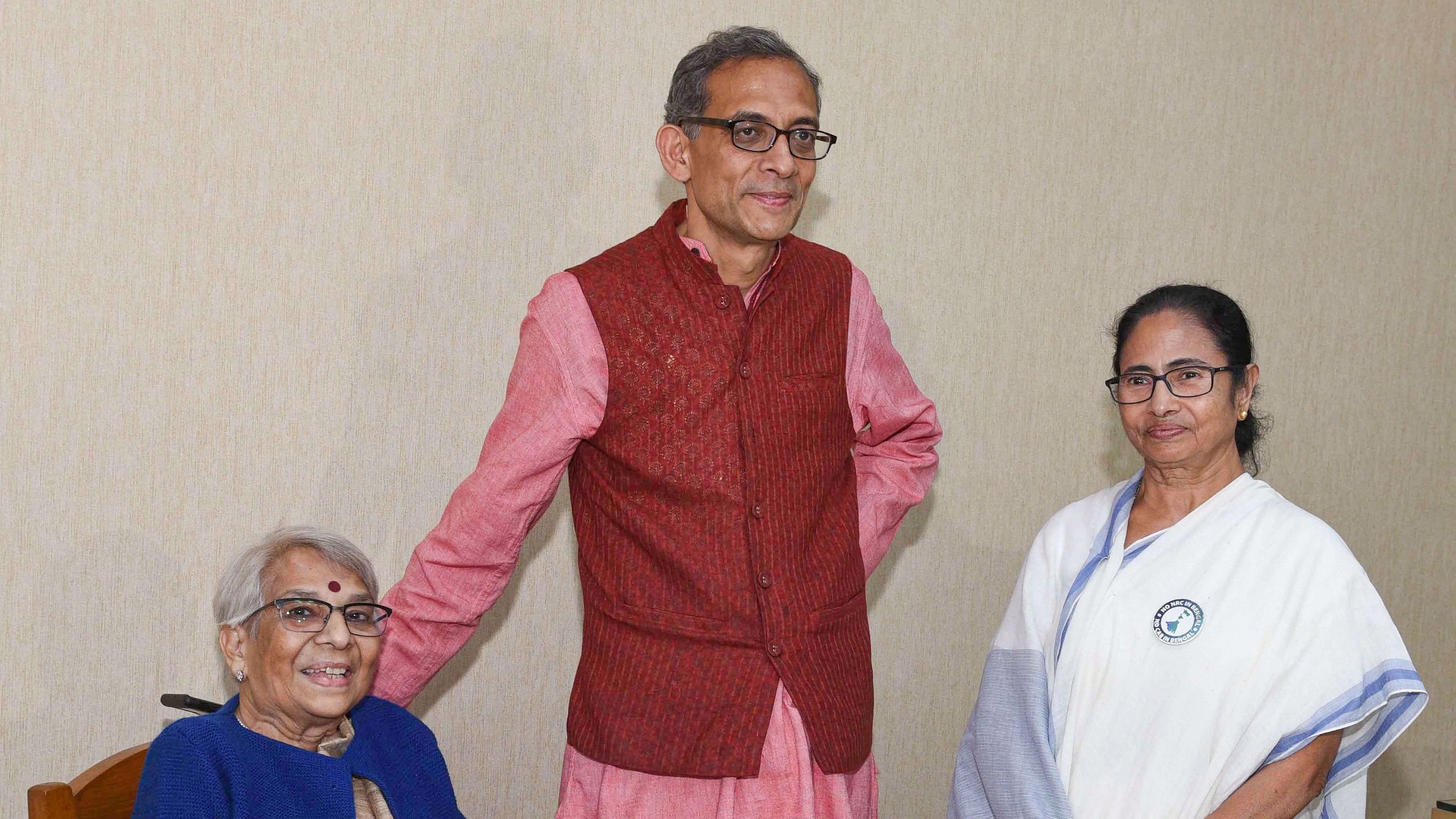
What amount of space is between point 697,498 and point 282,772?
723 mm

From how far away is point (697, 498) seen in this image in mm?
1991

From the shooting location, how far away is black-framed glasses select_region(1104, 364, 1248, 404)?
2.14 m

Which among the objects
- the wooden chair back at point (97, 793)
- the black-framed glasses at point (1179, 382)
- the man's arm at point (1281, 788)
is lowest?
the wooden chair back at point (97, 793)

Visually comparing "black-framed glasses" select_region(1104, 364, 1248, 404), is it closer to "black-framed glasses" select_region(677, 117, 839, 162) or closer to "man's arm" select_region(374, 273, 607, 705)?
"black-framed glasses" select_region(677, 117, 839, 162)

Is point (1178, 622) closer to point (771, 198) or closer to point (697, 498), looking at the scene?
point (697, 498)

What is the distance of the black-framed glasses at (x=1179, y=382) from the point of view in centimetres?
214

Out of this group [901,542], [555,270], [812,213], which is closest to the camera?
[555,270]

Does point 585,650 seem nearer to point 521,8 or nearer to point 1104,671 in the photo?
point 1104,671

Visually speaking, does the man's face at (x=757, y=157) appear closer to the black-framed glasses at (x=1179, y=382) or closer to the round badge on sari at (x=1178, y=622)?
the black-framed glasses at (x=1179, y=382)

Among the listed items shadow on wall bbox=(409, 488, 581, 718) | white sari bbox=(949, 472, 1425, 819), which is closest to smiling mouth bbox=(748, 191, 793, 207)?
white sari bbox=(949, 472, 1425, 819)

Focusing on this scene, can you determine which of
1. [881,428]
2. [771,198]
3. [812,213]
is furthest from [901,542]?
[771,198]

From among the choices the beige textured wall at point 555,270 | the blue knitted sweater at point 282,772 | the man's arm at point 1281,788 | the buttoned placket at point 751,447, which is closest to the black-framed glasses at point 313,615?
the blue knitted sweater at point 282,772

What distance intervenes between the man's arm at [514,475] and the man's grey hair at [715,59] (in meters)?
0.32

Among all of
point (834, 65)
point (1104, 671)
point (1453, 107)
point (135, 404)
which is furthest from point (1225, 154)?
point (135, 404)
